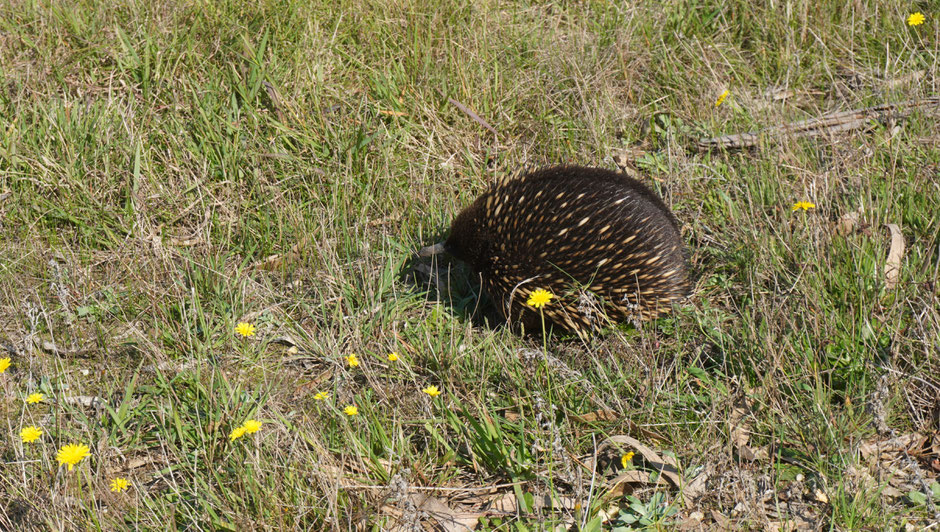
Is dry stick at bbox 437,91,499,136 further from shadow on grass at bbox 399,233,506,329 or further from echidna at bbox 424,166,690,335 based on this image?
echidna at bbox 424,166,690,335

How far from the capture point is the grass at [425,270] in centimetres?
259

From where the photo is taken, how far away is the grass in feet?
8.50

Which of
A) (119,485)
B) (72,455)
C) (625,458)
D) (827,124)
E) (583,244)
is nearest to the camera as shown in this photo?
(72,455)

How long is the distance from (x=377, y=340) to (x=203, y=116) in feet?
5.12

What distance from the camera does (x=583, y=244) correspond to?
11.1 feet

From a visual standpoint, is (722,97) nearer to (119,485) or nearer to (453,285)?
(453,285)

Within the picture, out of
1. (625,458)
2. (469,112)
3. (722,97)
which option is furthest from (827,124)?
(625,458)

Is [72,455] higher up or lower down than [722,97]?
lower down

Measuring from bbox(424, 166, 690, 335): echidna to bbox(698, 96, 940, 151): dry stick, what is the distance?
3.44ft

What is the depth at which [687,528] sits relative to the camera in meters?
2.52

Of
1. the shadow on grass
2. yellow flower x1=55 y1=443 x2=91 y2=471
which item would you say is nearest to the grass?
the shadow on grass

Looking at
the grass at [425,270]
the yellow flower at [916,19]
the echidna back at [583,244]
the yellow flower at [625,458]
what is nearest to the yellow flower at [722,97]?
the grass at [425,270]

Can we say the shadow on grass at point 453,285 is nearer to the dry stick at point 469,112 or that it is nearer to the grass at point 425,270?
the grass at point 425,270

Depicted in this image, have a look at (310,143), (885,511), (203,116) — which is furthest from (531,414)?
(203,116)
